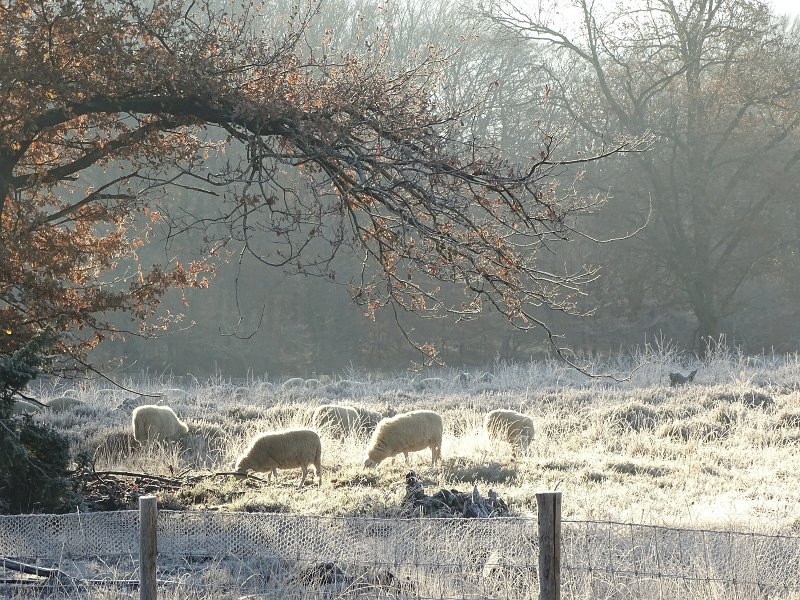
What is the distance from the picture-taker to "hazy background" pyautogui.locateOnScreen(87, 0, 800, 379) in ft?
106

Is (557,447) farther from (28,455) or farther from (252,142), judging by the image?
(28,455)

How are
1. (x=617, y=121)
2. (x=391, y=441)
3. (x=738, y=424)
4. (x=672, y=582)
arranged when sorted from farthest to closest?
(x=617, y=121) → (x=738, y=424) → (x=391, y=441) → (x=672, y=582)

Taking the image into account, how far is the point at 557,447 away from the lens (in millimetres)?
12719

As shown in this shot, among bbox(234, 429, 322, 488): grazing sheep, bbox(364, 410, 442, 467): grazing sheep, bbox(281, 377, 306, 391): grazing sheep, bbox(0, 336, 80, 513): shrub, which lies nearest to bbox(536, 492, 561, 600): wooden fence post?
bbox(0, 336, 80, 513): shrub

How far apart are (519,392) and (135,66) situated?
1140 cm

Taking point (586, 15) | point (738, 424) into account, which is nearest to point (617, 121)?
point (586, 15)

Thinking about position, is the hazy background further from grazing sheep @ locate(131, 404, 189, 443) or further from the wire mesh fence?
the wire mesh fence

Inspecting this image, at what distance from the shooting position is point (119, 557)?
6910 millimetres

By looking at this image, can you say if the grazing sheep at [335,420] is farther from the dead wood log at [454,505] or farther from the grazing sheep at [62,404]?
the dead wood log at [454,505]

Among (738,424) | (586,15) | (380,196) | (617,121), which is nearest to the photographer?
(380,196)

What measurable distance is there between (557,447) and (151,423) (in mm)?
5288

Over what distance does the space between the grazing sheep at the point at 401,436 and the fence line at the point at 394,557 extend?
3992mm

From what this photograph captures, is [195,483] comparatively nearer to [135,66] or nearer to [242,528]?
[242,528]

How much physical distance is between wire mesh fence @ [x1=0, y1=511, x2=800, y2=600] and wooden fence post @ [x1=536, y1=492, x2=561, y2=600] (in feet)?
3.04
